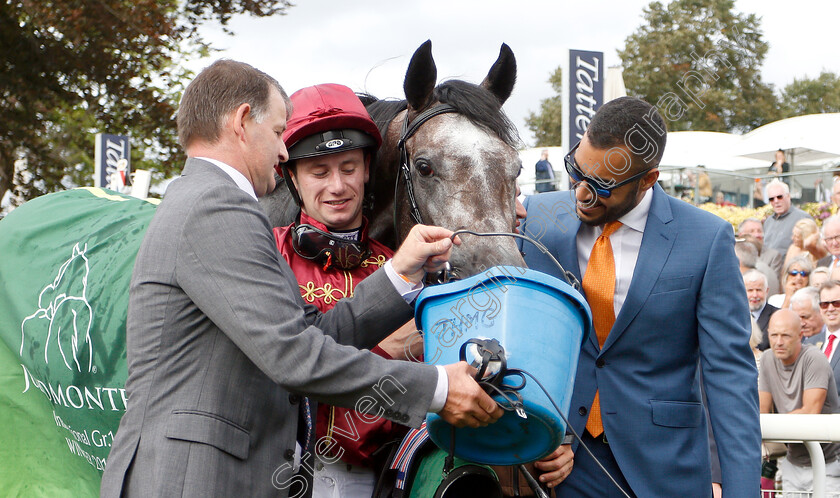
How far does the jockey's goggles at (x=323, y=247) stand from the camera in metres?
2.72

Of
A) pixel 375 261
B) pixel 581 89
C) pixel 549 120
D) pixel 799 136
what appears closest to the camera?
pixel 375 261

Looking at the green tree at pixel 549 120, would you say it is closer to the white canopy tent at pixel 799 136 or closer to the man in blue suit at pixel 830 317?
the white canopy tent at pixel 799 136

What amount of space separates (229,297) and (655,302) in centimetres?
146

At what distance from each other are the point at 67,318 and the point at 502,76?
6.45 ft

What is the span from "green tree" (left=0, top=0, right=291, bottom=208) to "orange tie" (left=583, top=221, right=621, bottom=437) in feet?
41.6

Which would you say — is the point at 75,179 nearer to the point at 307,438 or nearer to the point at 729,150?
the point at 729,150

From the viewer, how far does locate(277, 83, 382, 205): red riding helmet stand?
277 centimetres

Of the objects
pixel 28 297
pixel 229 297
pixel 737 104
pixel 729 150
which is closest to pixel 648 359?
pixel 229 297

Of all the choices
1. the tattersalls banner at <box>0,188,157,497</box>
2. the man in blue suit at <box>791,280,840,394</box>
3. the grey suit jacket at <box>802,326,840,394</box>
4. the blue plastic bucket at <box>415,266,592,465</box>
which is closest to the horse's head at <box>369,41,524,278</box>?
the blue plastic bucket at <box>415,266,592,465</box>

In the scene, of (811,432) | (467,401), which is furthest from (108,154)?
(467,401)

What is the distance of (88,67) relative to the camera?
14.4 meters

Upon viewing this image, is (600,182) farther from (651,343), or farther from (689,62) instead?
(689,62)

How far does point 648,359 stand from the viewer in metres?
2.73

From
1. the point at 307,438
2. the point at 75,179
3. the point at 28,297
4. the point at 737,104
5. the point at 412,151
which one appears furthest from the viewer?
the point at 737,104
